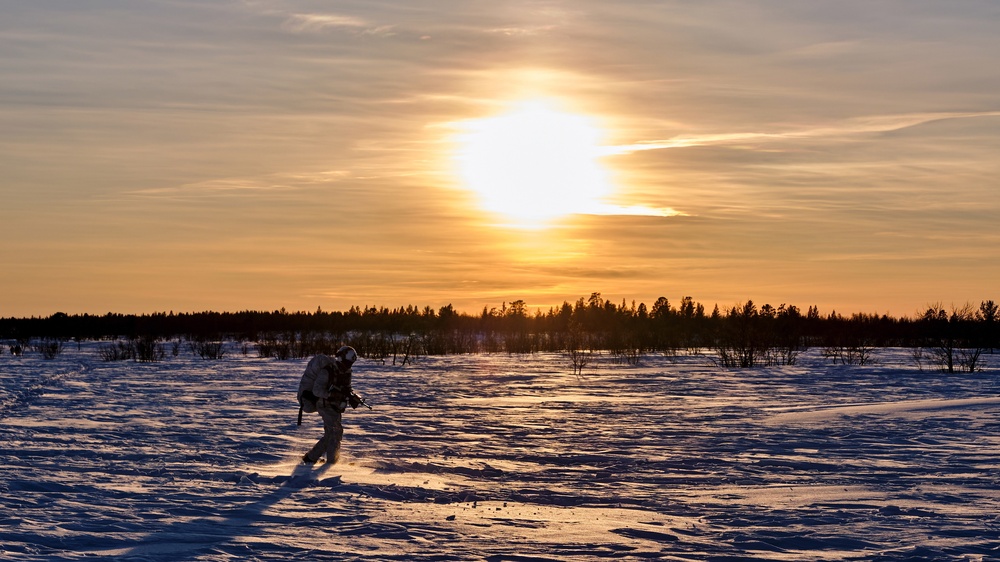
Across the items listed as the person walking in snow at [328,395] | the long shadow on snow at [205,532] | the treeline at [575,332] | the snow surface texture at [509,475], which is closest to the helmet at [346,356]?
the person walking in snow at [328,395]

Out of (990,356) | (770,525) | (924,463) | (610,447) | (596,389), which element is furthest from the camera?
(990,356)

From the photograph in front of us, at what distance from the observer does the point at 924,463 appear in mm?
12133

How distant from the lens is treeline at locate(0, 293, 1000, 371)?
117 ft

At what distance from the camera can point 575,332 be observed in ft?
137

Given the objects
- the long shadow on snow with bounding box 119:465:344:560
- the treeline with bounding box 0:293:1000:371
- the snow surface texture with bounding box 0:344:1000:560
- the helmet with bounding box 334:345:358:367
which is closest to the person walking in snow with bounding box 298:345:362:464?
the helmet with bounding box 334:345:358:367

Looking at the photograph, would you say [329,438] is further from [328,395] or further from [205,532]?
[205,532]

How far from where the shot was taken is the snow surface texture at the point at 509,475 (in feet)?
26.9

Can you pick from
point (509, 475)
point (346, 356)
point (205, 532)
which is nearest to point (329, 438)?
point (346, 356)

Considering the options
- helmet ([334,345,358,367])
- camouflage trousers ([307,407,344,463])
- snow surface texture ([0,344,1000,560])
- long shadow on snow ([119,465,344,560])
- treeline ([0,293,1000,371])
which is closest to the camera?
long shadow on snow ([119,465,344,560])

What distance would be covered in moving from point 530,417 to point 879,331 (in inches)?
1665

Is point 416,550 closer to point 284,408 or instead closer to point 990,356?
point 284,408

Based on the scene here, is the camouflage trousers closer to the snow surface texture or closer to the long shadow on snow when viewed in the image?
the snow surface texture

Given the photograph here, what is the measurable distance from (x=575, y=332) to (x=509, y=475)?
30.1m

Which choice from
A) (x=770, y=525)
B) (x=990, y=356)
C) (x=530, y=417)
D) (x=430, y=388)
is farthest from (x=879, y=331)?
(x=770, y=525)
